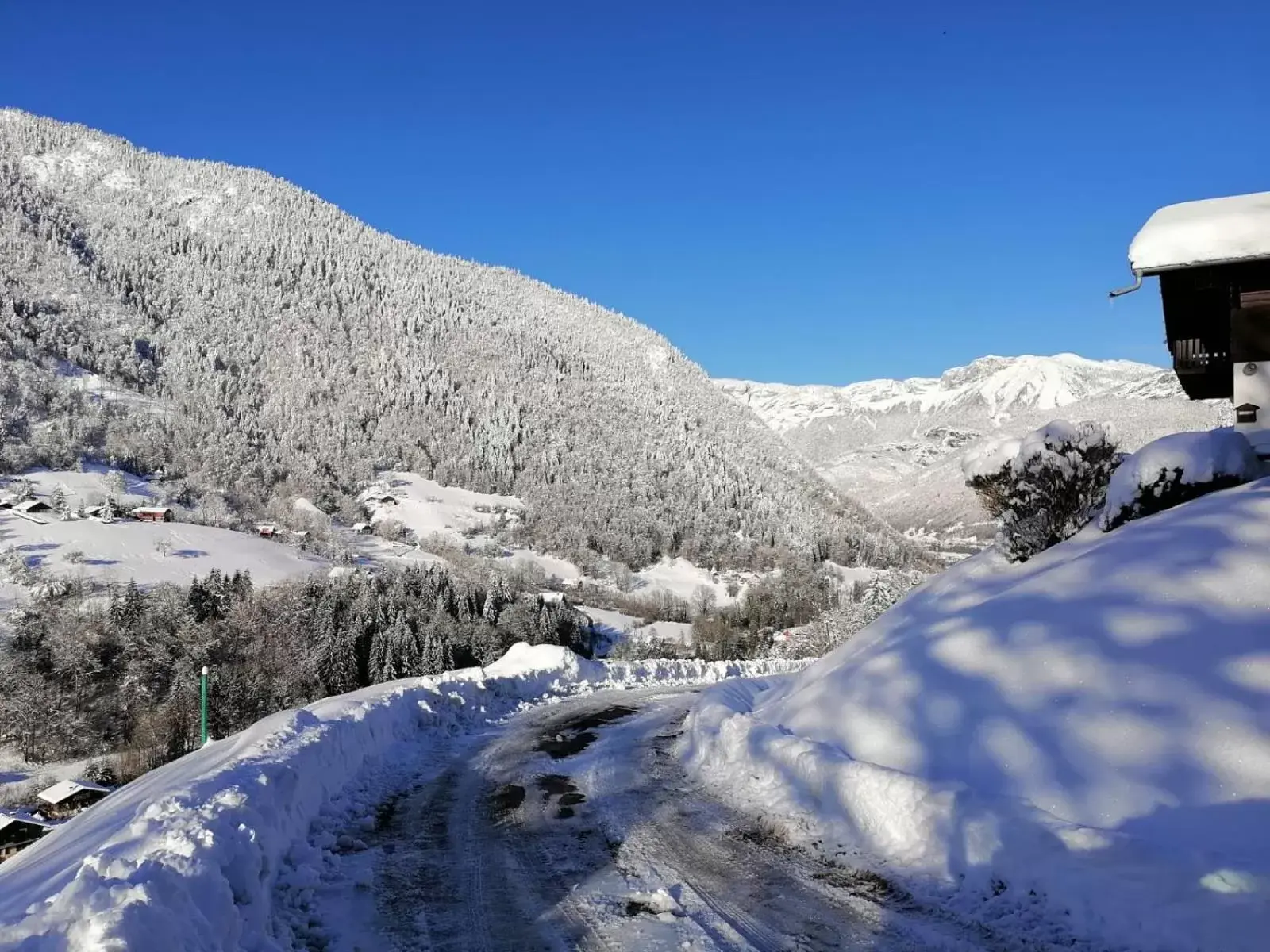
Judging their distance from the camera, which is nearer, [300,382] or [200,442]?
[200,442]

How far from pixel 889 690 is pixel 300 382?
192m

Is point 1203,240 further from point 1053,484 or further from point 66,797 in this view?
point 66,797

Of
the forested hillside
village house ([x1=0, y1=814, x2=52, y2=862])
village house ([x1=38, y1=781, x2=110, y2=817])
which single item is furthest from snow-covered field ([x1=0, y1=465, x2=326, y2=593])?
village house ([x1=0, y1=814, x2=52, y2=862])

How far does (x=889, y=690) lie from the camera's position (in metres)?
9.12

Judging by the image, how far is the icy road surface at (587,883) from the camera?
5.49 meters

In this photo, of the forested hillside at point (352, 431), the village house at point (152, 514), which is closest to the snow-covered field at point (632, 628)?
the forested hillside at point (352, 431)

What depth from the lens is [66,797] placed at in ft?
145

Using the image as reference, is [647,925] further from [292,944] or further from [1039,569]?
A: [1039,569]

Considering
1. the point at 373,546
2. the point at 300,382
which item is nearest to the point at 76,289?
the point at 300,382

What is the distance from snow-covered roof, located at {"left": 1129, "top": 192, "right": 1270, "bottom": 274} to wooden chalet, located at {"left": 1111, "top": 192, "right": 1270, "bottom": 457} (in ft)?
0.03

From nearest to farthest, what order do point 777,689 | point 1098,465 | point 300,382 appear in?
point 1098,465 → point 777,689 → point 300,382

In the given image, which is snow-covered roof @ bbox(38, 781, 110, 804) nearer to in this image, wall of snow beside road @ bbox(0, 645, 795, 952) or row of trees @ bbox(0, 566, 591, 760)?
row of trees @ bbox(0, 566, 591, 760)

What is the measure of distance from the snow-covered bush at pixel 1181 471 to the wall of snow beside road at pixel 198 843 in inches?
408

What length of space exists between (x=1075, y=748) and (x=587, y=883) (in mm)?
4261
